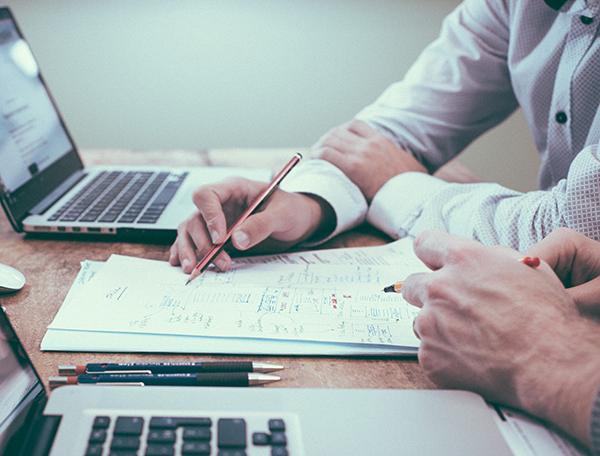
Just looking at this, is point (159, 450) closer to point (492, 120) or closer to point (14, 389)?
point (14, 389)

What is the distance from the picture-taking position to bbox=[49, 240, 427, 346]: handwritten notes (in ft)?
1.41

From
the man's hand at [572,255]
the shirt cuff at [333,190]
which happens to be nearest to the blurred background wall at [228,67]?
the shirt cuff at [333,190]

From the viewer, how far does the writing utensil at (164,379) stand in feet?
1.16

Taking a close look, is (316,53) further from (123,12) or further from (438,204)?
(438,204)

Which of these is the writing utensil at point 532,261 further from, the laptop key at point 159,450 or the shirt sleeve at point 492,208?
the laptop key at point 159,450

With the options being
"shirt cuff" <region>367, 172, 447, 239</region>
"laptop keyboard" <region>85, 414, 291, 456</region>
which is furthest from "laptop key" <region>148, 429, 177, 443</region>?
"shirt cuff" <region>367, 172, 447, 239</region>

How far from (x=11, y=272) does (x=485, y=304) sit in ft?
1.76

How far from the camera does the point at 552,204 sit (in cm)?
54

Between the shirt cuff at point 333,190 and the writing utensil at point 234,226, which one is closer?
the writing utensil at point 234,226

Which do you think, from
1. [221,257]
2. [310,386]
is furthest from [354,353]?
[221,257]

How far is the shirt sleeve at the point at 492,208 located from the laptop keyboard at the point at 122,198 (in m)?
0.37

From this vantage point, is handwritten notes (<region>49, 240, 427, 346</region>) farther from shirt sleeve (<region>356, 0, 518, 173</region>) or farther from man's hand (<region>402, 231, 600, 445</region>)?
shirt sleeve (<region>356, 0, 518, 173</region>)

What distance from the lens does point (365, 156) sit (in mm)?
784

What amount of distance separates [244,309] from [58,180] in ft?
1.71
